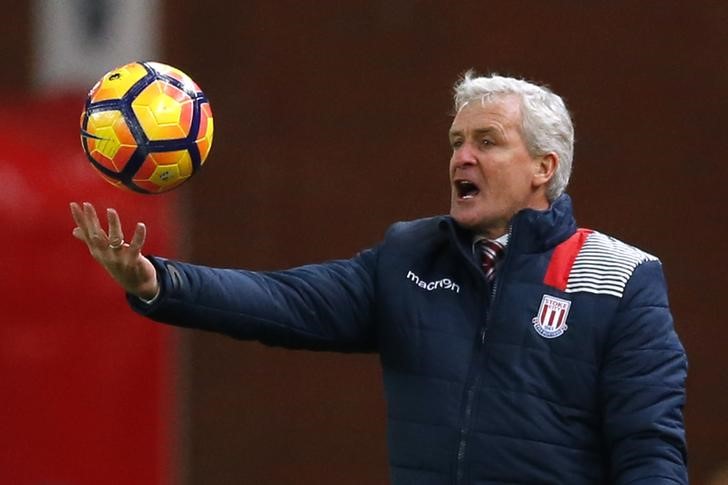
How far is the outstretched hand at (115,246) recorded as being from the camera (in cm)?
444

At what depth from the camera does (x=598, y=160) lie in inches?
361

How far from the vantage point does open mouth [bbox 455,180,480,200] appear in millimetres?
4957

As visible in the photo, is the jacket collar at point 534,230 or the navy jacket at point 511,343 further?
the jacket collar at point 534,230

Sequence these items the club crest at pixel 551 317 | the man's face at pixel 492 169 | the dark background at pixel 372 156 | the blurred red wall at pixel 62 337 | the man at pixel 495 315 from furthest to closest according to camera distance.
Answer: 1. the dark background at pixel 372 156
2. the blurred red wall at pixel 62 337
3. the man's face at pixel 492 169
4. the club crest at pixel 551 317
5. the man at pixel 495 315

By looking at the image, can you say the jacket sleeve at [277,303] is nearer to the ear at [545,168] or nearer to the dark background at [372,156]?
the ear at [545,168]

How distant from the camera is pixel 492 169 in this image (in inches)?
195

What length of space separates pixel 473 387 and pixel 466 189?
66cm

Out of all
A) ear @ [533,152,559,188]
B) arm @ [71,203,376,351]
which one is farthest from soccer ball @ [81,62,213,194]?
ear @ [533,152,559,188]

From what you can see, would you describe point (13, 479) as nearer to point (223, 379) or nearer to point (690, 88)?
point (223, 379)

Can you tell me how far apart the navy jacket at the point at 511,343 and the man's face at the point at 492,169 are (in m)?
0.08

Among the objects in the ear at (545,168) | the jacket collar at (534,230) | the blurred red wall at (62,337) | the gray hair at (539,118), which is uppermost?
the gray hair at (539,118)

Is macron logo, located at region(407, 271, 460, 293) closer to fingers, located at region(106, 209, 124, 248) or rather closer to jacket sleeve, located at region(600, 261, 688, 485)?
jacket sleeve, located at region(600, 261, 688, 485)

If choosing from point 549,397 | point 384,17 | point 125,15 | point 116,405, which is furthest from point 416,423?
point 384,17

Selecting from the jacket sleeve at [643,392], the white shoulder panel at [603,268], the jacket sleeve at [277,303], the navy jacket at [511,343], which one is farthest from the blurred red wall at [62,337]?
the jacket sleeve at [643,392]
